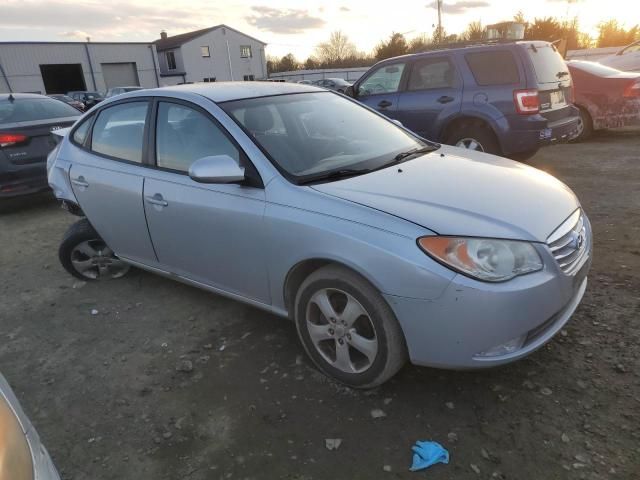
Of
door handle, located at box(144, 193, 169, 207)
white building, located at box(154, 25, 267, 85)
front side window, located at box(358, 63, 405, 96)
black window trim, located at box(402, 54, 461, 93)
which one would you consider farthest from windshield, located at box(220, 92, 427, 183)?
white building, located at box(154, 25, 267, 85)

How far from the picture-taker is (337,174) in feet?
9.48

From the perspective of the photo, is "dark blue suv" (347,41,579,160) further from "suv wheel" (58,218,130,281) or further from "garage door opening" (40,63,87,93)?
"garage door opening" (40,63,87,93)

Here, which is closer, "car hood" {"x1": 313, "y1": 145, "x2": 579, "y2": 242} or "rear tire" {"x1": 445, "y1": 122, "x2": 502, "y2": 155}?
"car hood" {"x1": 313, "y1": 145, "x2": 579, "y2": 242}

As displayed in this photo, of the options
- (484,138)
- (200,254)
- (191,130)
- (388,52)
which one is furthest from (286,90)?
(388,52)

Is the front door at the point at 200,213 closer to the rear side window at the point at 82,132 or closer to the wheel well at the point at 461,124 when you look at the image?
the rear side window at the point at 82,132

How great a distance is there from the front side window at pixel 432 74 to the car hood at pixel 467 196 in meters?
4.16

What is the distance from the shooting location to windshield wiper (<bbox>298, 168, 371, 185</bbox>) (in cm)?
281

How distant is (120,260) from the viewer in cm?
440

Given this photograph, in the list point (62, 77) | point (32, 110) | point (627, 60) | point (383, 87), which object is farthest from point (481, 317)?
point (62, 77)

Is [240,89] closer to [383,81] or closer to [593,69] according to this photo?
[383,81]

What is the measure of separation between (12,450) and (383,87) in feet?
24.0

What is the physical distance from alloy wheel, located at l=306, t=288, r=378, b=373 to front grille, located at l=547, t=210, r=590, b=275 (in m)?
1.00

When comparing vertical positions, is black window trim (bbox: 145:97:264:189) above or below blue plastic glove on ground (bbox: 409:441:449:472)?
above

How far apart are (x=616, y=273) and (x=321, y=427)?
2.64 m
